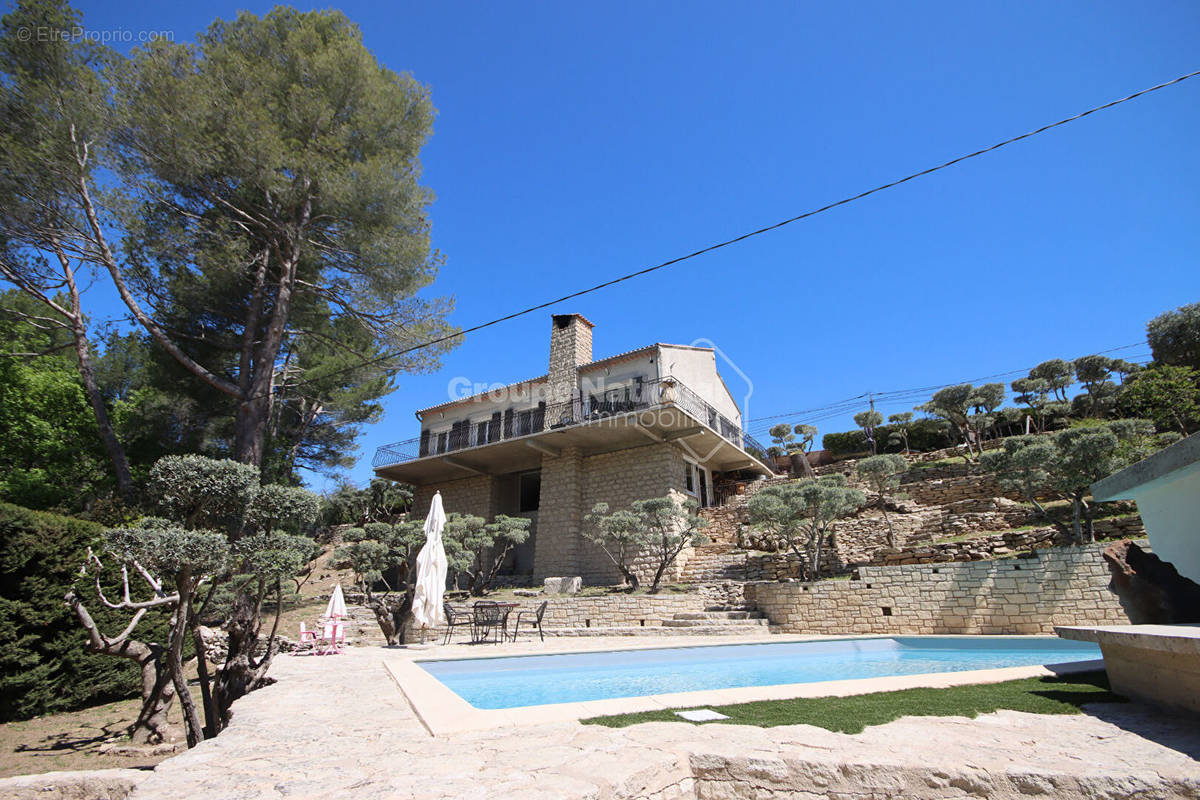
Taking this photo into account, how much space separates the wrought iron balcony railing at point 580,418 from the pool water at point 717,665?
781 centimetres

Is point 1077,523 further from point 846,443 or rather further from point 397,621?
point 846,443

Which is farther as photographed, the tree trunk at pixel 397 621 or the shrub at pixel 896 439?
the shrub at pixel 896 439

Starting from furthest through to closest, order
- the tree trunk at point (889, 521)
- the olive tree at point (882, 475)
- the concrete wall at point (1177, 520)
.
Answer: the olive tree at point (882, 475) → the tree trunk at point (889, 521) → the concrete wall at point (1177, 520)

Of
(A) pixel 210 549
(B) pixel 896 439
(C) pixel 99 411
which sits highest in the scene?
(B) pixel 896 439

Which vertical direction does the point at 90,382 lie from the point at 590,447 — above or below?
above

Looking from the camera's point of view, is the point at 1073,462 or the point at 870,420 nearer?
the point at 1073,462

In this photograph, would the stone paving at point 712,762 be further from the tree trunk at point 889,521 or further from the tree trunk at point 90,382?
the tree trunk at point 90,382

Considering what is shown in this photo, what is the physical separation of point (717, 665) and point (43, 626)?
8541 mm

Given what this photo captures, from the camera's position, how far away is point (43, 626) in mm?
6703

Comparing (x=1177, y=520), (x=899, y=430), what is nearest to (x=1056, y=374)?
(x=899, y=430)

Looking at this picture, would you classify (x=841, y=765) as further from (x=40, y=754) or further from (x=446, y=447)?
(x=446, y=447)

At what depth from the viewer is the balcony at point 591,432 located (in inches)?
614

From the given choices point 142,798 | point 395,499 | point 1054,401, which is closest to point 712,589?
point 142,798
